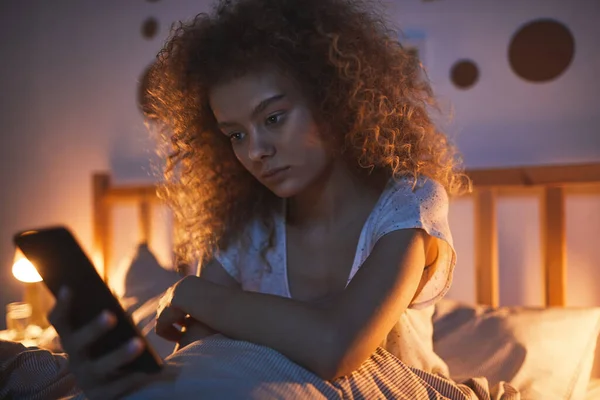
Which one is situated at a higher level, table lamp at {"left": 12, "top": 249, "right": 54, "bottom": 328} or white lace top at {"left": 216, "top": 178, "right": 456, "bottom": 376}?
white lace top at {"left": 216, "top": 178, "right": 456, "bottom": 376}

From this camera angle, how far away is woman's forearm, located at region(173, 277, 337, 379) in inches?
24.2

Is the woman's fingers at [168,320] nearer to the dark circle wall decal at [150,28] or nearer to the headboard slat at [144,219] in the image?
the headboard slat at [144,219]

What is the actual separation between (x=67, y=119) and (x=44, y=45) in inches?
12.4

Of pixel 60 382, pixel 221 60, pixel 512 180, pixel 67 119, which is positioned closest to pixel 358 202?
pixel 221 60

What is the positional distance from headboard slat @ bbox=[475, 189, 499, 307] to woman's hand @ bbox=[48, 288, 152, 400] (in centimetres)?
104

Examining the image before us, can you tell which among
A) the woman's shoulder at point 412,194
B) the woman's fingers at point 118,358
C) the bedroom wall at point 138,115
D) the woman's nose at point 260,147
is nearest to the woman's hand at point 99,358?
the woman's fingers at point 118,358

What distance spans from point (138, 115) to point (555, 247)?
1466 millimetres

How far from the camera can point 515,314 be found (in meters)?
1.16

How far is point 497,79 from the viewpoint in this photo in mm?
1442

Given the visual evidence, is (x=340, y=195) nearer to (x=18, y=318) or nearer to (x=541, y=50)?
(x=541, y=50)

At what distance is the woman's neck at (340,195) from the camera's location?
90 cm

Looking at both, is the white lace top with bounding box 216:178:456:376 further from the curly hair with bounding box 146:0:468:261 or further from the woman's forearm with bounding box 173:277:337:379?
the woman's forearm with bounding box 173:277:337:379

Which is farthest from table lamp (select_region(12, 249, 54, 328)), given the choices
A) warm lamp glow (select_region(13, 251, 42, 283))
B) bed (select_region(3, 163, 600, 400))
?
bed (select_region(3, 163, 600, 400))

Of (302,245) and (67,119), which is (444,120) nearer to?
(302,245)
